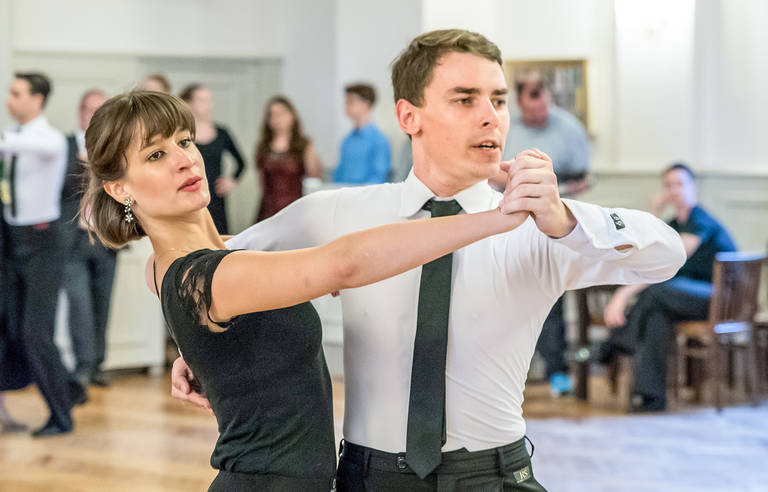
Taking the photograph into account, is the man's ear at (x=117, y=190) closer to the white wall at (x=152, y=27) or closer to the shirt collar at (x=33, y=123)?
the shirt collar at (x=33, y=123)

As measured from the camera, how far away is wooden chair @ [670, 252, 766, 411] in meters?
5.12

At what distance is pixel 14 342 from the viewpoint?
477 cm

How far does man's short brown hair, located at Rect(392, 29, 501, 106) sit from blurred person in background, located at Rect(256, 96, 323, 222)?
16.0 ft

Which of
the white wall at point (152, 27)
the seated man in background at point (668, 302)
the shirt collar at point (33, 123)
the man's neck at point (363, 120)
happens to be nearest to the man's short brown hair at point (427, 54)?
the shirt collar at point (33, 123)

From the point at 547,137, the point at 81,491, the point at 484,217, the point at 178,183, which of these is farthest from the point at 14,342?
the point at 484,217

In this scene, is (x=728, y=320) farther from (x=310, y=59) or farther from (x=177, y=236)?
(x=177, y=236)

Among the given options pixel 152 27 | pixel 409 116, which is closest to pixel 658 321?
pixel 409 116

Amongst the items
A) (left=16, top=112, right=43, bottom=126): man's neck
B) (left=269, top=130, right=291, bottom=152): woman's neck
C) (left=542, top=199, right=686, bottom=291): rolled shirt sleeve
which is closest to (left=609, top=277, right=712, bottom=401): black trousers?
(left=269, top=130, right=291, bottom=152): woman's neck

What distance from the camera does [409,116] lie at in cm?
190

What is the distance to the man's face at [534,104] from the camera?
5.60 m

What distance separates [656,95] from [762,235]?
1128 millimetres

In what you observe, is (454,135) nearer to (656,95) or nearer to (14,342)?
(14,342)

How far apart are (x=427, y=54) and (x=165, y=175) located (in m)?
0.50

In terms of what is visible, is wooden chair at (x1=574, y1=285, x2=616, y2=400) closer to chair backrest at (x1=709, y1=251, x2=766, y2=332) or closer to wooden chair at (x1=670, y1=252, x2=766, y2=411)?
wooden chair at (x1=670, y1=252, x2=766, y2=411)
